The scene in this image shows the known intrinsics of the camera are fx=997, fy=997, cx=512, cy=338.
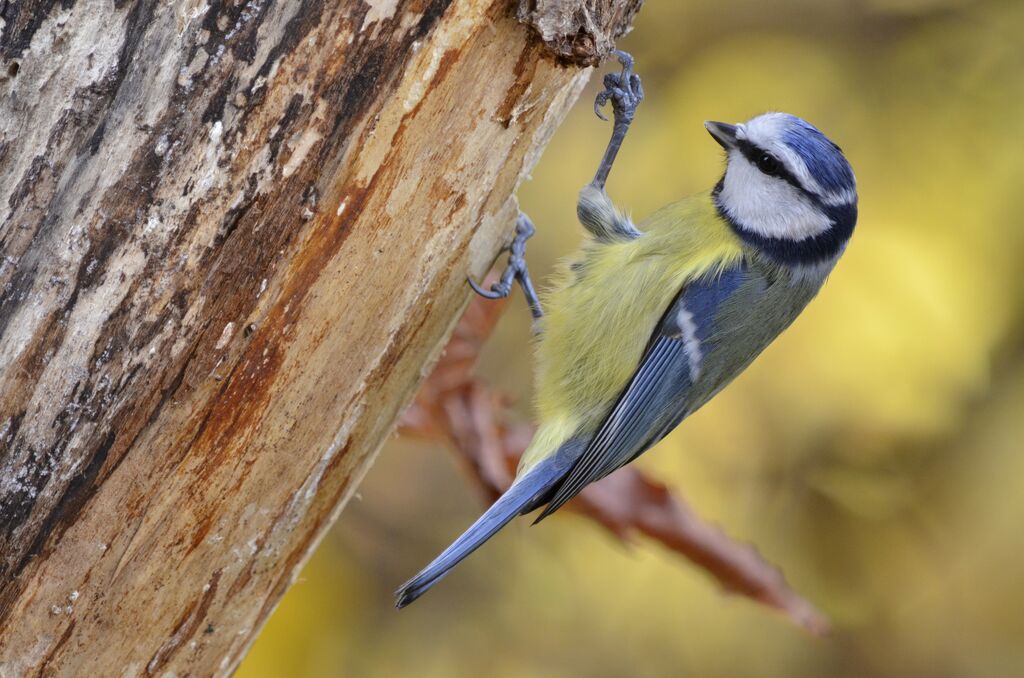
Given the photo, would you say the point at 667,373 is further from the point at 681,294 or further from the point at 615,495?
the point at 615,495

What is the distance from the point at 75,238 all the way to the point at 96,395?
173 millimetres

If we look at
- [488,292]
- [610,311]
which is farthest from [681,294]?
[488,292]

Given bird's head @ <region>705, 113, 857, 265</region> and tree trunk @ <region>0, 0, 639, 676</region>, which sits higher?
bird's head @ <region>705, 113, 857, 265</region>

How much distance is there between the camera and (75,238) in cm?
106

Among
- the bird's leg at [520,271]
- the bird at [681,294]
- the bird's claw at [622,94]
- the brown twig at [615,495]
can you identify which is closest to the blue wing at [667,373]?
the bird at [681,294]

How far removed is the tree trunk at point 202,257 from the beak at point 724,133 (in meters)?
0.47

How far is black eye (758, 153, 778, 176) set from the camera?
1.69m

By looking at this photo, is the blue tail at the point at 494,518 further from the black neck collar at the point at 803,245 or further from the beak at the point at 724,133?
the beak at the point at 724,133

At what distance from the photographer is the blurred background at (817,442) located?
221cm

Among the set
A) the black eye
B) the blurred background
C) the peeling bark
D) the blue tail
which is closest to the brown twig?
the blue tail

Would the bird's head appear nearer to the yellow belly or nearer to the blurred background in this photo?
the yellow belly

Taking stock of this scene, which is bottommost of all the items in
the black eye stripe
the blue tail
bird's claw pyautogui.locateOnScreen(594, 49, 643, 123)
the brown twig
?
the blue tail

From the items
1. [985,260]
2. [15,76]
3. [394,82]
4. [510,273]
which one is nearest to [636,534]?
[510,273]

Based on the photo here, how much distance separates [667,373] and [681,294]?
0.48 feet
